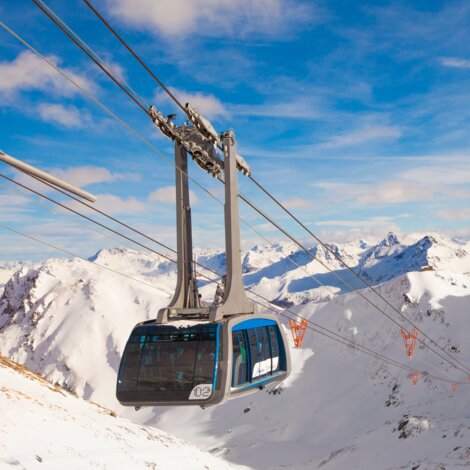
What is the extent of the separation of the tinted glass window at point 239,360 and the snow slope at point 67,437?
13470 millimetres

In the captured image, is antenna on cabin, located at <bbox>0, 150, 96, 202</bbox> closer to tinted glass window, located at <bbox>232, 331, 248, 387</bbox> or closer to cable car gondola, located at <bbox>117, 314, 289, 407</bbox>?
cable car gondola, located at <bbox>117, 314, 289, 407</bbox>

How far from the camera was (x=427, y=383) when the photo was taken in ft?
324

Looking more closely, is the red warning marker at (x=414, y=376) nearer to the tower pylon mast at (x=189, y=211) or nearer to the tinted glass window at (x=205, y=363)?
the tower pylon mast at (x=189, y=211)

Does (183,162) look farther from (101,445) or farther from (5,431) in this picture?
(101,445)

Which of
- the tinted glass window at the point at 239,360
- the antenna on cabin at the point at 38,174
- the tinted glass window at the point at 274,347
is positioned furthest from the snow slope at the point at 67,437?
the antenna on cabin at the point at 38,174

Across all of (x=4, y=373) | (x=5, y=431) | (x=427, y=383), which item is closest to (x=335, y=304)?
(x=427, y=383)

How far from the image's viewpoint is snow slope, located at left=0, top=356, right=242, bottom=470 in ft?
92.5

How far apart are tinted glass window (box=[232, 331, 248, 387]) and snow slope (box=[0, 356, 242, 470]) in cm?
1347

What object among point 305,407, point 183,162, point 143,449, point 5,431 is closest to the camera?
point 183,162

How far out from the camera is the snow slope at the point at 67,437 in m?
28.2

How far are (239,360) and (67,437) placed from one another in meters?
19.8

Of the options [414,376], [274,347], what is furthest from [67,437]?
[414,376]

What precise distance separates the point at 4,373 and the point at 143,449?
13.5 metres

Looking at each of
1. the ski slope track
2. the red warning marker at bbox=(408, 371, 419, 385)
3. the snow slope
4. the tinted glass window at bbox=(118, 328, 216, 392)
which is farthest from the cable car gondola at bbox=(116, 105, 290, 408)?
the red warning marker at bbox=(408, 371, 419, 385)
